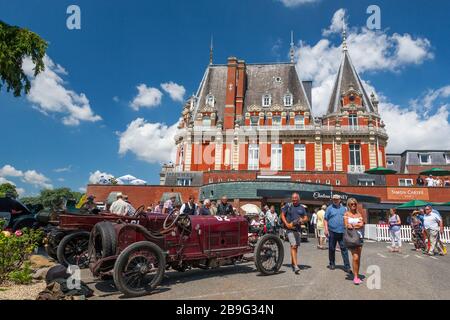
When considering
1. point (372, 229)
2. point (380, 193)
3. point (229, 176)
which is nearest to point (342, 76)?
point (380, 193)

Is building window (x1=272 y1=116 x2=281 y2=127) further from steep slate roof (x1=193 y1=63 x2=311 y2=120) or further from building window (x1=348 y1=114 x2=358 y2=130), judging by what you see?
building window (x1=348 y1=114 x2=358 y2=130)

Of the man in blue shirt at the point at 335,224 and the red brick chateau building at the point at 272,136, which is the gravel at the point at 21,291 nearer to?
the man in blue shirt at the point at 335,224

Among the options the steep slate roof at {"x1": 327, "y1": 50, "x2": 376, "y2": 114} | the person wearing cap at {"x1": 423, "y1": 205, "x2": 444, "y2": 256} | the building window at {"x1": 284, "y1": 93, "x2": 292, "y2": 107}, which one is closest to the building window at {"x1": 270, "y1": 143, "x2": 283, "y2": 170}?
the building window at {"x1": 284, "y1": 93, "x2": 292, "y2": 107}

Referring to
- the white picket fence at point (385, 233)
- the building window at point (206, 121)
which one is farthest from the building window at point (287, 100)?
the white picket fence at point (385, 233)

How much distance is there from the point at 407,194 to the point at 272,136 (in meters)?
17.8

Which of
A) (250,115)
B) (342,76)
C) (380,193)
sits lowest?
(380,193)

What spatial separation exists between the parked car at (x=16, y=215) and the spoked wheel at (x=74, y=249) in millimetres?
3904

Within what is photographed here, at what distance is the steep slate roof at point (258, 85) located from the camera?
44688mm

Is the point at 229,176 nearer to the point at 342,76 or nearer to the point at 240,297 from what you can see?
the point at 342,76

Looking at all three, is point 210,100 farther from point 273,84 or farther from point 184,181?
point 184,181

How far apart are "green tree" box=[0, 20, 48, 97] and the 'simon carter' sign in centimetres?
2933

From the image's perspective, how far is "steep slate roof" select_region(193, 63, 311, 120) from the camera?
44688 mm

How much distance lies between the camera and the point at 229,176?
108 ft
